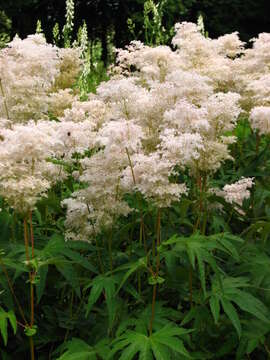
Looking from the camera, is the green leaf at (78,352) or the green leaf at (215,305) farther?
the green leaf at (215,305)

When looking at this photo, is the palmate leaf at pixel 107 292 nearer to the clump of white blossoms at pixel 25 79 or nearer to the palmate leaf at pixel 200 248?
the palmate leaf at pixel 200 248

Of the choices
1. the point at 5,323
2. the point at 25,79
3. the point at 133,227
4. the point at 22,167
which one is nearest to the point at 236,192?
the point at 133,227

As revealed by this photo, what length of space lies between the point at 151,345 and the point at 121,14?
85.8 ft

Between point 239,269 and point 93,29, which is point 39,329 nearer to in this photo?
point 239,269

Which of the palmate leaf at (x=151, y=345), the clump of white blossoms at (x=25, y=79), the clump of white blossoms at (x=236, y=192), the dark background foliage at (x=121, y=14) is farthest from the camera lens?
the dark background foliage at (x=121, y=14)

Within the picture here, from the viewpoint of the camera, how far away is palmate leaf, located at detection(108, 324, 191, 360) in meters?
3.60

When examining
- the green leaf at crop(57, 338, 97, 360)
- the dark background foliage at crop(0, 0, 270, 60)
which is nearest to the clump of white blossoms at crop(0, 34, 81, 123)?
the green leaf at crop(57, 338, 97, 360)

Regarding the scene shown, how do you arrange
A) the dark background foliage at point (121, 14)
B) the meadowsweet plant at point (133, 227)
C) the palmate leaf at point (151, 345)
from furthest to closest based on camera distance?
the dark background foliage at point (121, 14), the meadowsweet plant at point (133, 227), the palmate leaf at point (151, 345)

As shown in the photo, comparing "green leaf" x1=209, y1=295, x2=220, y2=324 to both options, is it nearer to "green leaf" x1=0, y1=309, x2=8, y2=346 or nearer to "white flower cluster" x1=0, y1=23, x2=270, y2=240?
"white flower cluster" x1=0, y1=23, x2=270, y2=240

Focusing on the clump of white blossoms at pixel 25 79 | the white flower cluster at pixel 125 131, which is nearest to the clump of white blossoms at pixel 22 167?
the white flower cluster at pixel 125 131

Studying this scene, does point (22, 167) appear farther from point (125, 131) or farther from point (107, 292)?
point (107, 292)

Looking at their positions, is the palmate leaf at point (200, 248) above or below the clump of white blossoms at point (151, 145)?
below

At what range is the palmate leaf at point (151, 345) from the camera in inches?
142

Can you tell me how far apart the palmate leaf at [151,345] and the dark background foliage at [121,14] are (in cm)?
2374
